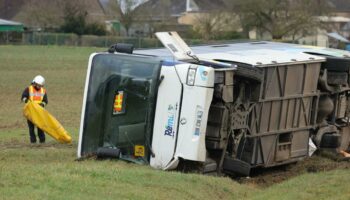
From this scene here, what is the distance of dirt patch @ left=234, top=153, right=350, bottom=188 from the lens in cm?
1280

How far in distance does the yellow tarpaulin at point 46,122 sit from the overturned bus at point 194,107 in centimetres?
328

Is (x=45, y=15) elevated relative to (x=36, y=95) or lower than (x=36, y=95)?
lower

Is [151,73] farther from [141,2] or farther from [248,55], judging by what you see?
[141,2]

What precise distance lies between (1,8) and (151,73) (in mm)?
102593

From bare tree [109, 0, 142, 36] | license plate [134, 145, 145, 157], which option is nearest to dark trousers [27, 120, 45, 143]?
license plate [134, 145, 145, 157]

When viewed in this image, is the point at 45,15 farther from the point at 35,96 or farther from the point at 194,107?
the point at 194,107

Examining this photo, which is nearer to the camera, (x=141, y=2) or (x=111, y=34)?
(x=111, y=34)

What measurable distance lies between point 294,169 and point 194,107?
126 inches

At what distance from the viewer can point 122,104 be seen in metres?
12.0

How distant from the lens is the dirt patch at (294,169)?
12.8 meters

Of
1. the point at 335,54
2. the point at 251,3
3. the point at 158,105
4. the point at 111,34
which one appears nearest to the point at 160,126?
the point at 158,105

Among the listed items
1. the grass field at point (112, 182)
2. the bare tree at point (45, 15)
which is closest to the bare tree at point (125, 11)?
the bare tree at point (45, 15)

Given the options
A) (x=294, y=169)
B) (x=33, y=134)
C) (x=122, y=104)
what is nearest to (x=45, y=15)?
(x=33, y=134)

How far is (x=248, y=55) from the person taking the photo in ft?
43.4
